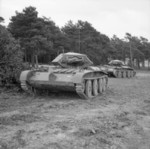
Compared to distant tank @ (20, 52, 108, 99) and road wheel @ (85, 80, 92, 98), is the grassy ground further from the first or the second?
road wheel @ (85, 80, 92, 98)

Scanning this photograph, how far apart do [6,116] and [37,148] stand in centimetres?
221

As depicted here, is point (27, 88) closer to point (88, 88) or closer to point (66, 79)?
point (66, 79)

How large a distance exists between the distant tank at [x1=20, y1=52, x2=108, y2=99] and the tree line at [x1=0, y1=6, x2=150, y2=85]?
4.69 feet

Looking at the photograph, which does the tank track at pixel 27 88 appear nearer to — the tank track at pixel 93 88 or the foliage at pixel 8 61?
the foliage at pixel 8 61

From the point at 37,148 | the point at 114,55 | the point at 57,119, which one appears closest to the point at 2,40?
the point at 57,119

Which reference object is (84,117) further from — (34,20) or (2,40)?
(34,20)

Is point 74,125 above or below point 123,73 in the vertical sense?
below

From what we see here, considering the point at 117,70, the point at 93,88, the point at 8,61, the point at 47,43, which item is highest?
the point at 47,43

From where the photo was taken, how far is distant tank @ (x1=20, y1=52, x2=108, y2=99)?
25.5 ft

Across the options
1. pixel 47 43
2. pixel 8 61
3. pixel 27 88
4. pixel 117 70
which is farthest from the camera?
pixel 47 43

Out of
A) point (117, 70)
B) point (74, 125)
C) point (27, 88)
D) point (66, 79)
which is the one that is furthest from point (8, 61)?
point (117, 70)

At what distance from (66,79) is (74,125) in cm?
315

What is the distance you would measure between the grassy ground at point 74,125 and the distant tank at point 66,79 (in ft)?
2.50

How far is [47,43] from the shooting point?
2886 cm
